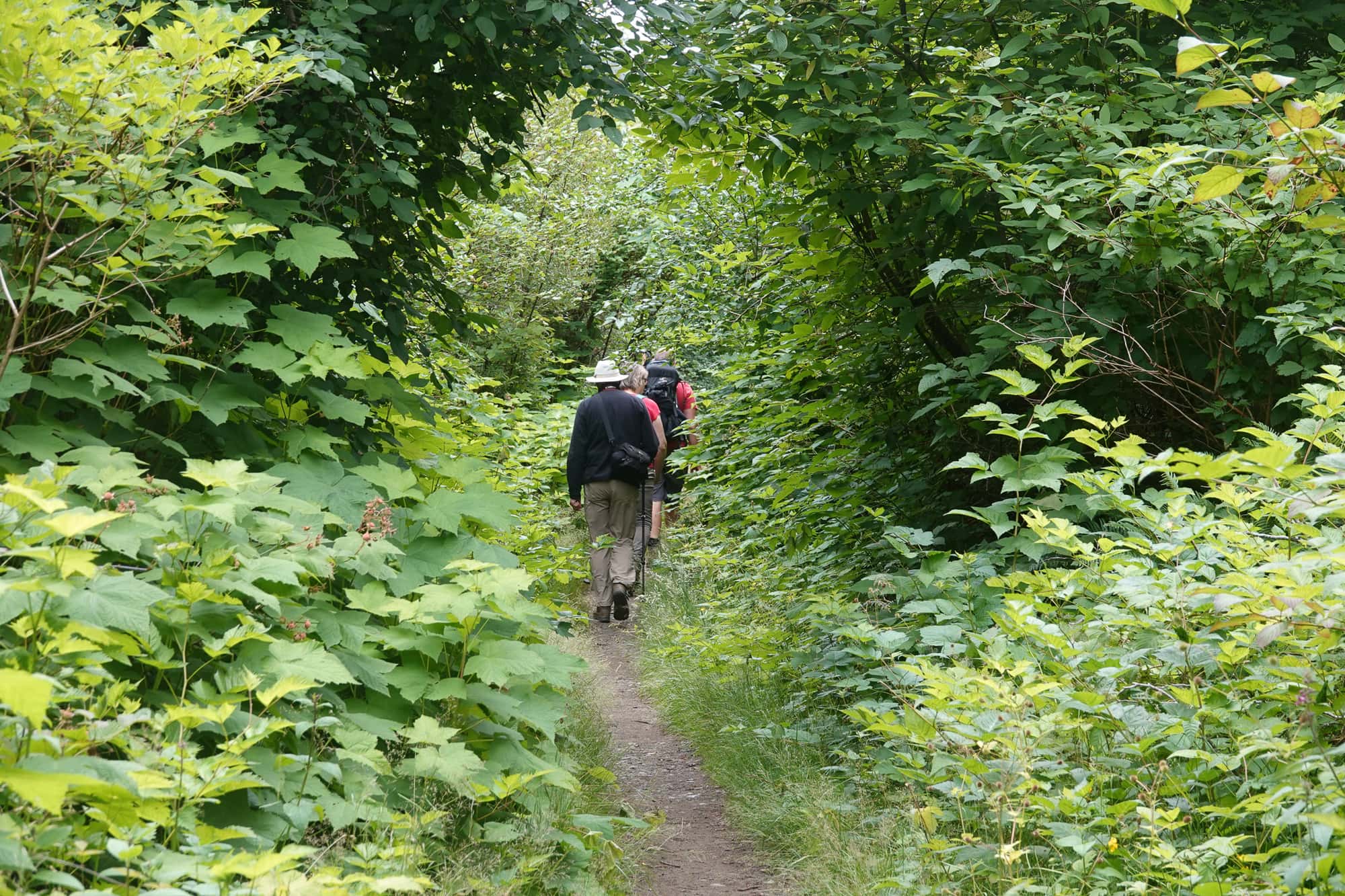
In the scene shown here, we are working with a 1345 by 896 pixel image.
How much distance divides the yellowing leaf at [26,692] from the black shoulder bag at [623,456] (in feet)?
26.7

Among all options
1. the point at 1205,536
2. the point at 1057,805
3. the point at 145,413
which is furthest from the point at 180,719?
the point at 1205,536

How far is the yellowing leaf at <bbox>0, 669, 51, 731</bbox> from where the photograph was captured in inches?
69.4

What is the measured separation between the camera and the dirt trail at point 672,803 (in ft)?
14.8

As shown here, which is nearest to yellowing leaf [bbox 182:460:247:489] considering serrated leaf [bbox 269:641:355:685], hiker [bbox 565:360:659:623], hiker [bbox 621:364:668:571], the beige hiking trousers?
serrated leaf [bbox 269:641:355:685]

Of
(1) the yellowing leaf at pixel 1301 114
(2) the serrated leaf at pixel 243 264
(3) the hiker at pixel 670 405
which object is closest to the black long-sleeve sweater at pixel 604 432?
(3) the hiker at pixel 670 405

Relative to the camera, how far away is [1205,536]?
3.43 m

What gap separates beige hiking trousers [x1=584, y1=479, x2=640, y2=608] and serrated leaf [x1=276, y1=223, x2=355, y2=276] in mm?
6152

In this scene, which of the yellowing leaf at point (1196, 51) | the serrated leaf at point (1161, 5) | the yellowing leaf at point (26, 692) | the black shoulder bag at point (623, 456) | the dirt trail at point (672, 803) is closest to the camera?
the yellowing leaf at point (26, 692)

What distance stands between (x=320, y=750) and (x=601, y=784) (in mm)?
2082

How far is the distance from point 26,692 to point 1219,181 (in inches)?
106

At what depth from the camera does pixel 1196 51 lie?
2.12 metres

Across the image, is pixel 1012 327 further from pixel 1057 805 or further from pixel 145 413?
pixel 145 413

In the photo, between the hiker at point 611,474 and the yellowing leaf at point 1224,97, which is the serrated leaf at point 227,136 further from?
the hiker at point 611,474

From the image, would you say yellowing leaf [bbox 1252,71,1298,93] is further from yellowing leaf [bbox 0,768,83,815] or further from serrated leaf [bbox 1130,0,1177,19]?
yellowing leaf [bbox 0,768,83,815]
